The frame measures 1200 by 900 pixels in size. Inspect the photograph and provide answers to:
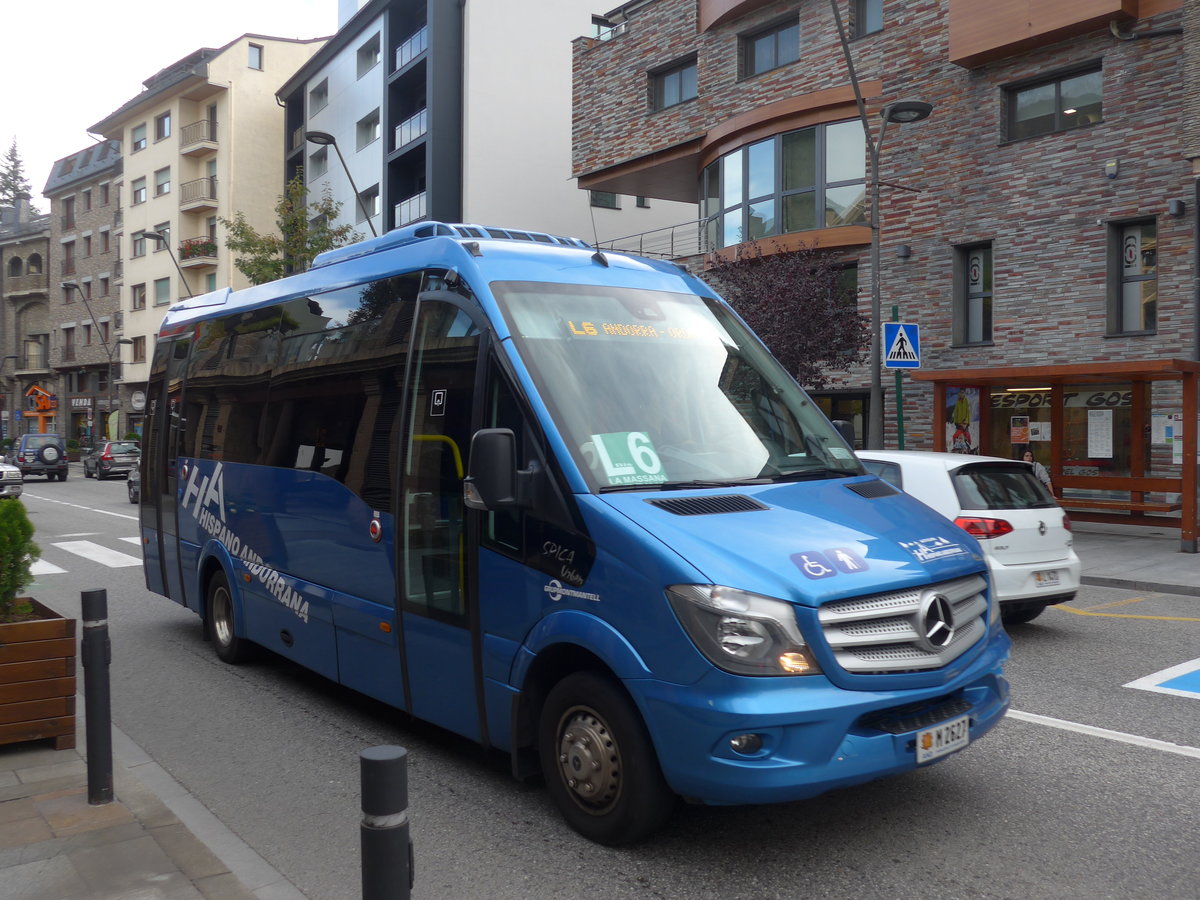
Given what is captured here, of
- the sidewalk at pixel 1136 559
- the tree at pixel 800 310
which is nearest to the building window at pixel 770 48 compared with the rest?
the tree at pixel 800 310

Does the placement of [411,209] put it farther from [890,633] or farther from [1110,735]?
[890,633]

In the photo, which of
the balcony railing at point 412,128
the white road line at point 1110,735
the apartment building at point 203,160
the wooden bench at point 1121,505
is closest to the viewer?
the white road line at point 1110,735

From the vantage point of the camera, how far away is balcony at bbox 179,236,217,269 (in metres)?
50.7

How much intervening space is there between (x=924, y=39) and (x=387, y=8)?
2476 centimetres

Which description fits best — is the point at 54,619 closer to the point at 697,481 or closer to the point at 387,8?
the point at 697,481

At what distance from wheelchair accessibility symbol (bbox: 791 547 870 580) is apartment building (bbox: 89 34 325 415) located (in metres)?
48.9

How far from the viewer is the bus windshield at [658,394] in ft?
15.0

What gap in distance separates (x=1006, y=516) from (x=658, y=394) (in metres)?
4.77

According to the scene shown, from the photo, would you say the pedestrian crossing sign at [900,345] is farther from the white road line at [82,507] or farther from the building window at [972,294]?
the white road line at [82,507]

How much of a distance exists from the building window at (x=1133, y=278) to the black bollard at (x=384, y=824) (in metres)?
17.9

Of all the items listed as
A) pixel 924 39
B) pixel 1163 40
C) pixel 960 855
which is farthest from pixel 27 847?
pixel 924 39

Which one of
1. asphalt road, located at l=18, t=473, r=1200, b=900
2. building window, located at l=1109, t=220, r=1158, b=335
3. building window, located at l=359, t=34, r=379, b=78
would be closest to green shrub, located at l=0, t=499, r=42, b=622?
asphalt road, located at l=18, t=473, r=1200, b=900

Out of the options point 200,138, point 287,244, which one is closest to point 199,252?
point 200,138

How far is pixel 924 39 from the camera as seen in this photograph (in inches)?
804
